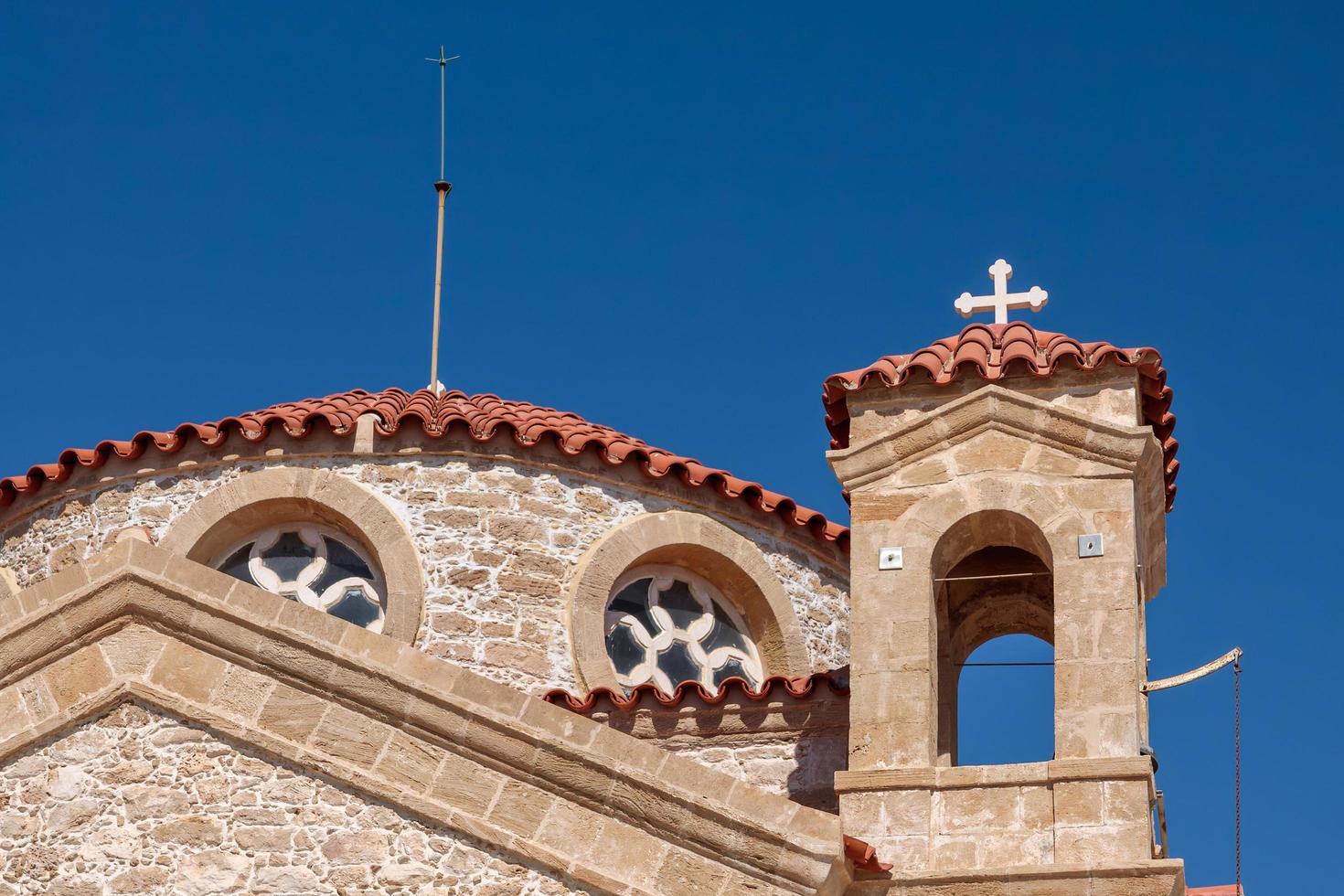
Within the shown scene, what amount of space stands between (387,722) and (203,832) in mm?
1012

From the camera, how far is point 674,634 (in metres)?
18.5

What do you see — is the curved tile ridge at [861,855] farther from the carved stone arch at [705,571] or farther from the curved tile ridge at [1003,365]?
the carved stone arch at [705,571]

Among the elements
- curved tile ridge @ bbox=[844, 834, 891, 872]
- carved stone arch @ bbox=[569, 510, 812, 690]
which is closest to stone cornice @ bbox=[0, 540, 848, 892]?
curved tile ridge @ bbox=[844, 834, 891, 872]

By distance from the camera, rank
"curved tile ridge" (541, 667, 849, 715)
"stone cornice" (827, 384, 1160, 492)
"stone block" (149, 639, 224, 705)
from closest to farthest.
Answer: "stone block" (149, 639, 224, 705) < "stone cornice" (827, 384, 1160, 492) < "curved tile ridge" (541, 667, 849, 715)

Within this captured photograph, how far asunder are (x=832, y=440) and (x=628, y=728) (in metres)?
2.30

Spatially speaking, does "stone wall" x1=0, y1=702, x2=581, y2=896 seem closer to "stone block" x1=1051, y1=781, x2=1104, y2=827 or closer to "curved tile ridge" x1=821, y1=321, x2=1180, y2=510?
"stone block" x1=1051, y1=781, x2=1104, y2=827

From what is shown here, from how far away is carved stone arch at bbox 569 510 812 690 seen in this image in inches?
714

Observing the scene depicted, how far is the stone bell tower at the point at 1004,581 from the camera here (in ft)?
45.0

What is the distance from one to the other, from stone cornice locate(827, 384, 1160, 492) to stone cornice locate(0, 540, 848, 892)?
3.13 m

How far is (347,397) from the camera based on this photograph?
63.1ft

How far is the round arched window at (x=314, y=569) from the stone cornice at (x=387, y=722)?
482 cm

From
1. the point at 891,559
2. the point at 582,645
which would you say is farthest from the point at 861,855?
the point at 582,645

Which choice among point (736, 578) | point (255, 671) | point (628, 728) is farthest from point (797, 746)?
point (255, 671)

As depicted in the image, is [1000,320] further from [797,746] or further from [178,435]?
[178,435]
